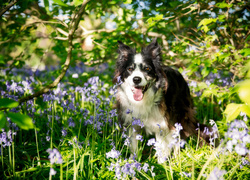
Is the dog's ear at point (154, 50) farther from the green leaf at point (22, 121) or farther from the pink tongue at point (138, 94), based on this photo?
the green leaf at point (22, 121)

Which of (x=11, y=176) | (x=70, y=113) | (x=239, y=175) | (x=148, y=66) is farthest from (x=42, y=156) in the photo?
(x=239, y=175)

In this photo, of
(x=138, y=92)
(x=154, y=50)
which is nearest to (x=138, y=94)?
(x=138, y=92)

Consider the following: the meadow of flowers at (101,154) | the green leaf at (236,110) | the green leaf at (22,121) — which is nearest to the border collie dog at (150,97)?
the meadow of flowers at (101,154)

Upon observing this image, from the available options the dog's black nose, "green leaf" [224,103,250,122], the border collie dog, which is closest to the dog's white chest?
the border collie dog

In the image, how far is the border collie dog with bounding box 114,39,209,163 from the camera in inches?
110

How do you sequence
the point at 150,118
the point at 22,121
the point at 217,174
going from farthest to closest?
the point at 150,118 < the point at 217,174 < the point at 22,121

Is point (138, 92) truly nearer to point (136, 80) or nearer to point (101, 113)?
point (136, 80)

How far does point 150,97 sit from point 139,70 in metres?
0.41

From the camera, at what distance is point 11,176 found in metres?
1.82

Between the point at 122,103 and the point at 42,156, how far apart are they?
3.98ft

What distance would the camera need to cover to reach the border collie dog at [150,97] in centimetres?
280

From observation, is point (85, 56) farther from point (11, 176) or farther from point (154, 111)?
point (11, 176)

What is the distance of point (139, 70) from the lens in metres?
2.92

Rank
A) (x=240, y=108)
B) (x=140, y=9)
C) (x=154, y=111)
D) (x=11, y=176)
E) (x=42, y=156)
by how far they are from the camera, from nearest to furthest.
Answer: (x=240, y=108) → (x=11, y=176) → (x=42, y=156) → (x=154, y=111) → (x=140, y=9)
